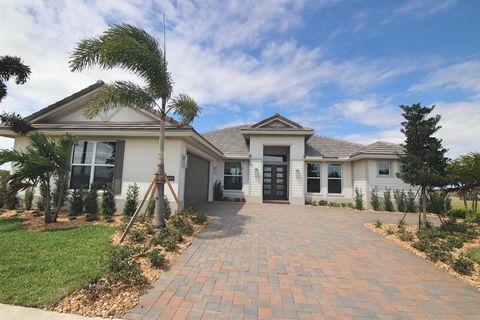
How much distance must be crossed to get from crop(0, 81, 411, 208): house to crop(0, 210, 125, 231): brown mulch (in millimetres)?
1393

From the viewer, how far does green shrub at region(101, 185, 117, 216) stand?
9.16 m

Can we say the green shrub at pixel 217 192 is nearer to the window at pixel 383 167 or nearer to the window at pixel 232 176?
the window at pixel 232 176

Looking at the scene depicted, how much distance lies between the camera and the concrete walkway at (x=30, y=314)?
304cm

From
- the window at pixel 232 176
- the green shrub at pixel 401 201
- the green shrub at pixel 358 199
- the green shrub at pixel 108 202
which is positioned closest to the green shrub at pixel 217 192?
the window at pixel 232 176

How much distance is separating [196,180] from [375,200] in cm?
1038

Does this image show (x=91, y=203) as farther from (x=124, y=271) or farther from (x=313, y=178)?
(x=313, y=178)

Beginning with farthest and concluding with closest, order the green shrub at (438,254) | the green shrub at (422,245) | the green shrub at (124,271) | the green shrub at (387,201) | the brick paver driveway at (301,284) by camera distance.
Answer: the green shrub at (387,201) < the green shrub at (422,245) < the green shrub at (438,254) < the green shrub at (124,271) < the brick paver driveway at (301,284)

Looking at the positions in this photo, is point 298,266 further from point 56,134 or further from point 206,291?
point 56,134

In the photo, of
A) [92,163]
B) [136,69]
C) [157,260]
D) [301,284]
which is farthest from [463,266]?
[92,163]

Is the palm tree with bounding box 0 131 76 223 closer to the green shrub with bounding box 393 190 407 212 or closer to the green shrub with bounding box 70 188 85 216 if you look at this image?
the green shrub with bounding box 70 188 85 216

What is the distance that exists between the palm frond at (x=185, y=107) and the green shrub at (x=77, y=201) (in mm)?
4969

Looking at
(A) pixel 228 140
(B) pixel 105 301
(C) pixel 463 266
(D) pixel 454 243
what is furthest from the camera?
(A) pixel 228 140

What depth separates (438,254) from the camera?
5660 millimetres

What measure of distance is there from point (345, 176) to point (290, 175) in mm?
3773
